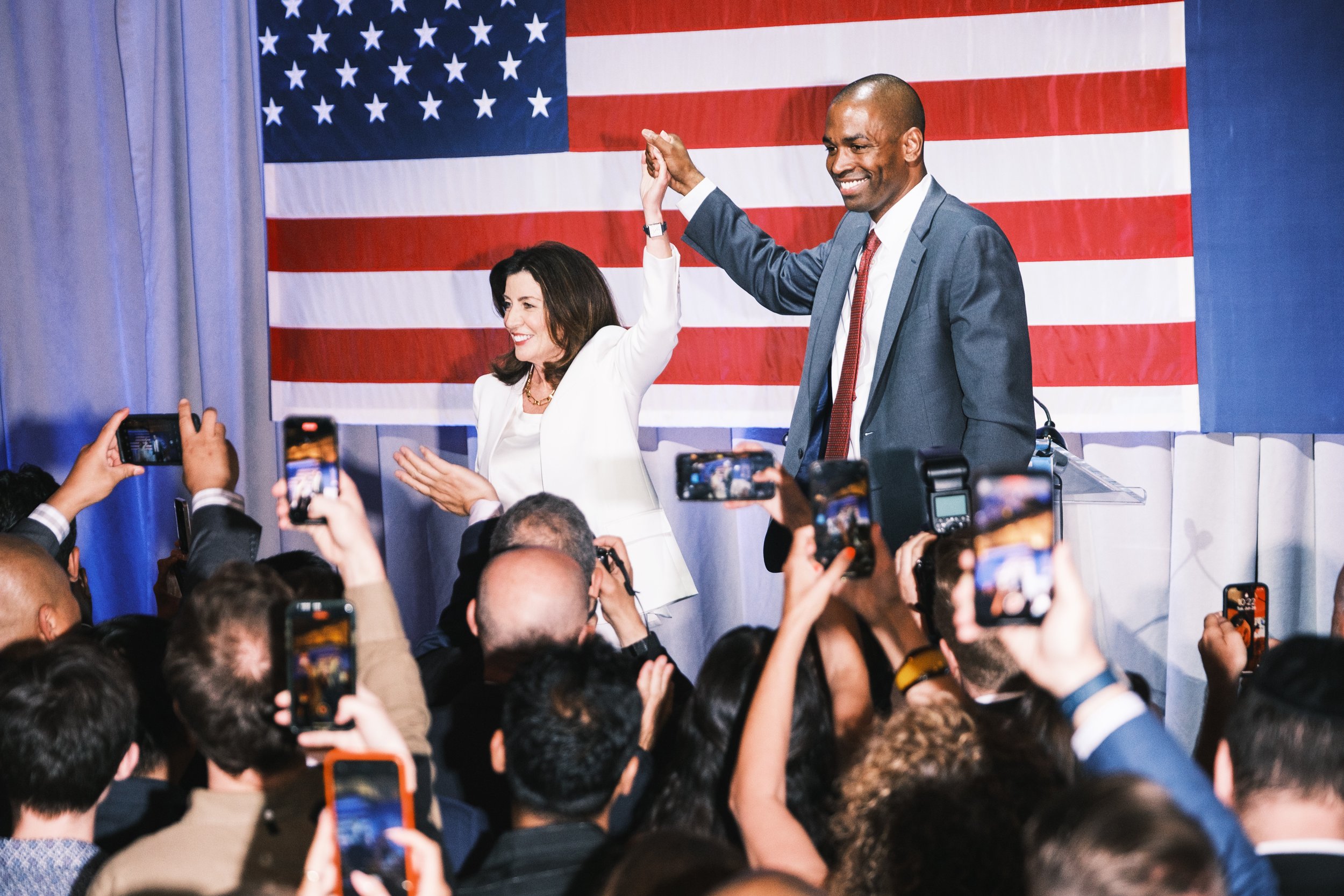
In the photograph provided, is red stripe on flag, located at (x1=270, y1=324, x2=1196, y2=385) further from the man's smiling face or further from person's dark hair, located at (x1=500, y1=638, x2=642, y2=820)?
person's dark hair, located at (x1=500, y1=638, x2=642, y2=820)

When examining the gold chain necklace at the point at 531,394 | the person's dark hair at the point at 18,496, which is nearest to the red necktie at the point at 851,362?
the gold chain necklace at the point at 531,394

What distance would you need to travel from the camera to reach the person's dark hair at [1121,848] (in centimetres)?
85

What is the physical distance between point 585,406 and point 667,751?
1.24m

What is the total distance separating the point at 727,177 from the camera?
11.1ft

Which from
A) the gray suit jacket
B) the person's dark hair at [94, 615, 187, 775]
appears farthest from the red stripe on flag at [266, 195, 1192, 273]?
the person's dark hair at [94, 615, 187, 775]

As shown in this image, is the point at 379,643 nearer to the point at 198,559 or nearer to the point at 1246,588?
the point at 198,559

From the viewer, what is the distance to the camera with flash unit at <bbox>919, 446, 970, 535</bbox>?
69.0 inches

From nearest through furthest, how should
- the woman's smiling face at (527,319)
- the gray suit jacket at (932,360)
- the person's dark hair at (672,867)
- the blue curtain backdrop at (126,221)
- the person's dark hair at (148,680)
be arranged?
the person's dark hair at (672,867), the person's dark hair at (148,680), the gray suit jacket at (932,360), the woman's smiling face at (527,319), the blue curtain backdrop at (126,221)

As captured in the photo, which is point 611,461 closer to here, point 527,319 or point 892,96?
point 527,319

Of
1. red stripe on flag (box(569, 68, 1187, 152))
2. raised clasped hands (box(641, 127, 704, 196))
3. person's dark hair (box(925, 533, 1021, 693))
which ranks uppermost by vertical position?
red stripe on flag (box(569, 68, 1187, 152))

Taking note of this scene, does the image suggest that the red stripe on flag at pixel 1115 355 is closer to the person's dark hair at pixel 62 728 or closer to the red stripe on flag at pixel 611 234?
the red stripe on flag at pixel 611 234

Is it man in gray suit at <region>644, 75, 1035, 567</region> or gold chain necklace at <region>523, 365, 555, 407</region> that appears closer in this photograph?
man in gray suit at <region>644, 75, 1035, 567</region>

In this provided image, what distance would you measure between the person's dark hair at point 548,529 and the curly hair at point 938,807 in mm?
892

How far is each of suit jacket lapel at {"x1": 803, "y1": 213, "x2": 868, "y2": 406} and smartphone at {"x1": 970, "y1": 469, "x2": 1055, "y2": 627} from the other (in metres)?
1.42
